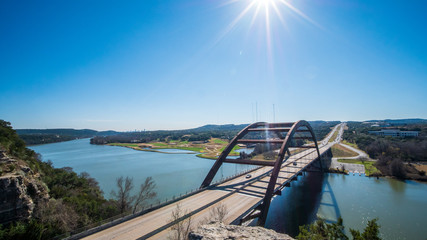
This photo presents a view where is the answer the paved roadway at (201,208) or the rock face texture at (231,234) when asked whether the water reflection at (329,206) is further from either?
the rock face texture at (231,234)

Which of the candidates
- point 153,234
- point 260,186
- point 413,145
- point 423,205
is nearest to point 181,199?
point 153,234

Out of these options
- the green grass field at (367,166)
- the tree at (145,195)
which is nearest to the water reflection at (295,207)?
the tree at (145,195)

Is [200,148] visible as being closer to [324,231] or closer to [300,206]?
[300,206]

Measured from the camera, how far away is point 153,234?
12.2 meters

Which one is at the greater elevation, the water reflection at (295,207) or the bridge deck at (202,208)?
the bridge deck at (202,208)

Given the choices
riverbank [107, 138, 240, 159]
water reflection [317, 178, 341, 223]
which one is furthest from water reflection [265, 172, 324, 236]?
riverbank [107, 138, 240, 159]

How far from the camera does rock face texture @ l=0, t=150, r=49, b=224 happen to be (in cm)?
1209

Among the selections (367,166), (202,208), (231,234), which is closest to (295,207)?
(202,208)

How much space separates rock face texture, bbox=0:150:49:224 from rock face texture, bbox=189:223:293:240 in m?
14.1

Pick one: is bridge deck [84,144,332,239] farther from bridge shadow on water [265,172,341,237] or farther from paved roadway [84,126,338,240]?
bridge shadow on water [265,172,341,237]

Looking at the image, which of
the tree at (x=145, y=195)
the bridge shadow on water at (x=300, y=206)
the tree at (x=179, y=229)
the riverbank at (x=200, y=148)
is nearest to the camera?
the tree at (x=179, y=229)

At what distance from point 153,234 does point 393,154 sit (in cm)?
6352

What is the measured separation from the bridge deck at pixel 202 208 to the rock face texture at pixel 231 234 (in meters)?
8.20

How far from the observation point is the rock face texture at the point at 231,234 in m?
4.84
